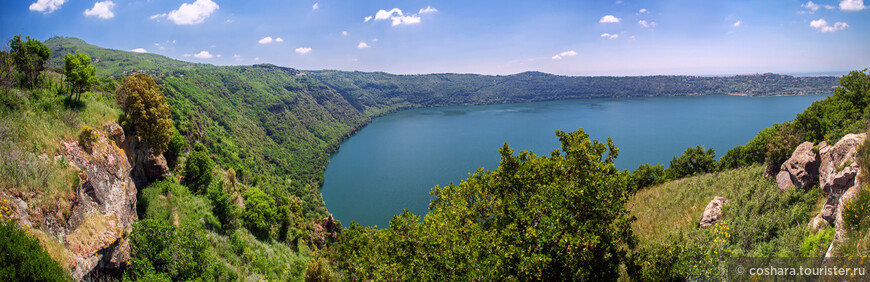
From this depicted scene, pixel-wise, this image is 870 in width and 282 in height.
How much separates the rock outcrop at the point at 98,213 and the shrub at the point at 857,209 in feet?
72.4

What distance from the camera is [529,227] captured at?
7879mm

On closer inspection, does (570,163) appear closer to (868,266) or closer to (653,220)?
(868,266)

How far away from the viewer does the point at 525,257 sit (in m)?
7.38

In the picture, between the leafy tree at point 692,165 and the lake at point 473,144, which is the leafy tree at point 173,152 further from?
the leafy tree at point 692,165

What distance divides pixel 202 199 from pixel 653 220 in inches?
1253

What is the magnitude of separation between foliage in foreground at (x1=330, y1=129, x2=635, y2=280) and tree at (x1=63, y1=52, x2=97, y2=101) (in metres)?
16.3

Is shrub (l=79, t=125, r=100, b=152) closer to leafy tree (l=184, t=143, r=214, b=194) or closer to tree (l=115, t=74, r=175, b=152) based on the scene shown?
tree (l=115, t=74, r=175, b=152)

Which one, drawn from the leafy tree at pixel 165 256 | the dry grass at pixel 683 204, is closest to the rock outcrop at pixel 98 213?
the leafy tree at pixel 165 256

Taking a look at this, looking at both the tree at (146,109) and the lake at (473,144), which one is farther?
the lake at (473,144)

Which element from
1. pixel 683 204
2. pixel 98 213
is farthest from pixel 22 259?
pixel 683 204

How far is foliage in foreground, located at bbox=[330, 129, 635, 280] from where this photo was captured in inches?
307

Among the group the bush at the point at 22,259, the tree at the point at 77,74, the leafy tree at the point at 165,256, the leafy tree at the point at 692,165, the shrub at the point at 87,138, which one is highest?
the tree at the point at 77,74

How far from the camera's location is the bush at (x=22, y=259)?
22.6ft

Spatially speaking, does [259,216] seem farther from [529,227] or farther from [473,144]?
[473,144]
